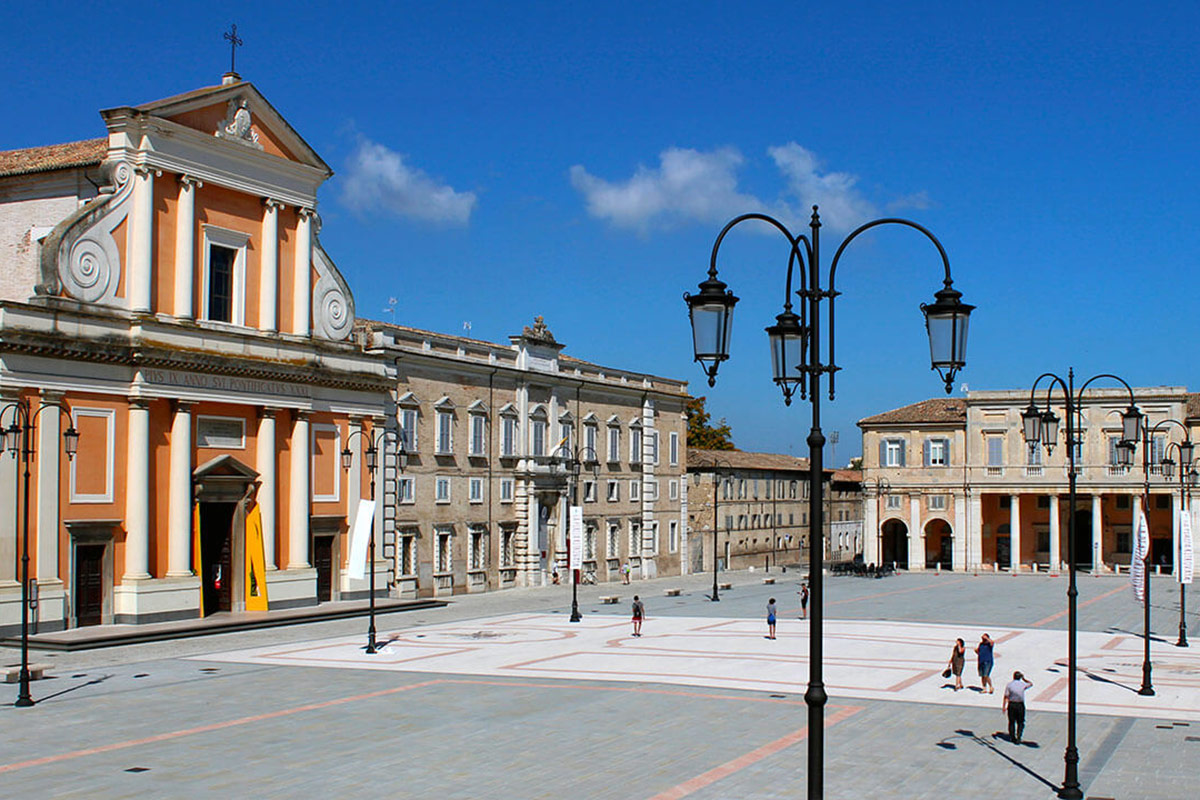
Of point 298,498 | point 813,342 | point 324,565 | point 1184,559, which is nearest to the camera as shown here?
point 813,342

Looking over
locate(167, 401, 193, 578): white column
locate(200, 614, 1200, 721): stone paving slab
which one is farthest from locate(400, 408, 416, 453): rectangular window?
locate(167, 401, 193, 578): white column

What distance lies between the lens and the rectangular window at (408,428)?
2056 inches

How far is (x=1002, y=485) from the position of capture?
83.5 metres

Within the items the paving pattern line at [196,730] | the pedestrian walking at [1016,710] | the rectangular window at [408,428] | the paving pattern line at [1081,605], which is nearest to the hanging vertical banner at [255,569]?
the rectangular window at [408,428]

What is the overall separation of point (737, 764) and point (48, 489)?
986 inches

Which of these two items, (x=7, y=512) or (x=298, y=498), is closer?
(x=7, y=512)

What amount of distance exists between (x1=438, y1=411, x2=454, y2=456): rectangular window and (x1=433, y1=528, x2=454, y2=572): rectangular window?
3393mm

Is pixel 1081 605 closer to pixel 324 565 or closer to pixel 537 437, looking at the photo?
pixel 537 437

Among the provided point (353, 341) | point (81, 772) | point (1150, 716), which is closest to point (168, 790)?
point (81, 772)

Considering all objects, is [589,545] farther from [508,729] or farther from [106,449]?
[508,729]

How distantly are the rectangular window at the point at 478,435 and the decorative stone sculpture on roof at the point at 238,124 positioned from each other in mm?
17116

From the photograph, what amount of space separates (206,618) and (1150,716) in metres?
29.0

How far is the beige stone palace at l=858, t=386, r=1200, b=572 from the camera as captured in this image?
80.7 m

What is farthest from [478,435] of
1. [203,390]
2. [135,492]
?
[135,492]
